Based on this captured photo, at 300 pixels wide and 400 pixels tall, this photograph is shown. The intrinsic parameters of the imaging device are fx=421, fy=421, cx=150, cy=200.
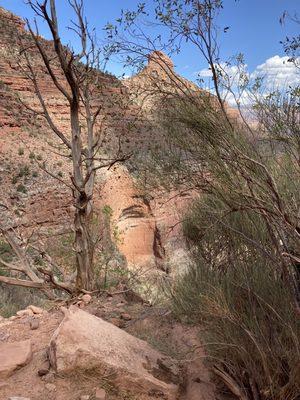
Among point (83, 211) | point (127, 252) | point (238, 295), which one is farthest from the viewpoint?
point (127, 252)

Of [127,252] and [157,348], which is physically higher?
[157,348]

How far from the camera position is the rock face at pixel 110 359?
331cm

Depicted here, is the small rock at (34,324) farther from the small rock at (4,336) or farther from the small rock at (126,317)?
the small rock at (126,317)

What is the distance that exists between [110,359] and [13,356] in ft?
2.92

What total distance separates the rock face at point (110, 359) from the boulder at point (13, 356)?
28 cm

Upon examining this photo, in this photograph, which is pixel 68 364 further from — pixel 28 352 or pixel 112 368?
pixel 28 352

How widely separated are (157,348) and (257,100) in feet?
8.51

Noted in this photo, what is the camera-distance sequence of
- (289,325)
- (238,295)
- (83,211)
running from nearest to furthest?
(289,325) < (238,295) < (83,211)

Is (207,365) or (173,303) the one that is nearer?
(207,365)

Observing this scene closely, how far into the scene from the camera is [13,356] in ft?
11.9

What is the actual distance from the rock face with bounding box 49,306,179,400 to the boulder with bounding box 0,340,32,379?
283 mm

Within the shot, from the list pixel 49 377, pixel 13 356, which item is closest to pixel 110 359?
pixel 49 377

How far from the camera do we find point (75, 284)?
6.05m

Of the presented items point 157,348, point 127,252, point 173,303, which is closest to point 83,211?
point 173,303
